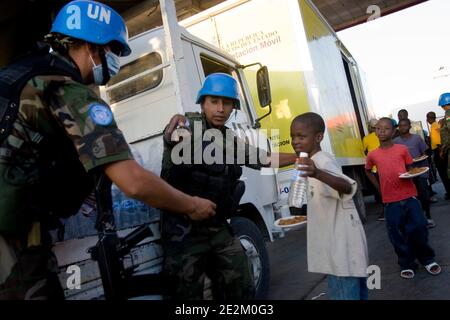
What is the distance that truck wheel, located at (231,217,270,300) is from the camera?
306 centimetres

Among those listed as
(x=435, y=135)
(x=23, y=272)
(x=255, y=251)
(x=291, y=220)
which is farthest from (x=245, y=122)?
(x=435, y=135)

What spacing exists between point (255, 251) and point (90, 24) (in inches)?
90.3

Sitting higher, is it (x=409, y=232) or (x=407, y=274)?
(x=409, y=232)

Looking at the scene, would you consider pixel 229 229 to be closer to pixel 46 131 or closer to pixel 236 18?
pixel 46 131

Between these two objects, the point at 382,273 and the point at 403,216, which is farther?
the point at 382,273

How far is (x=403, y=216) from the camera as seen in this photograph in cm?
355

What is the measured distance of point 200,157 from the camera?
221 centimetres

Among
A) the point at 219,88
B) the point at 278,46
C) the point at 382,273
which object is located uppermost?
the point at 278,46

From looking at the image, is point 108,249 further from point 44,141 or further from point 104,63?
point 104,63

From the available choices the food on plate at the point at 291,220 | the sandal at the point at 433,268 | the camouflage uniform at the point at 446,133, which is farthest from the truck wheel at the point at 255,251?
the camouflage uniform at the point at 446,133

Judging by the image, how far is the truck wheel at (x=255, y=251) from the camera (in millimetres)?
3057

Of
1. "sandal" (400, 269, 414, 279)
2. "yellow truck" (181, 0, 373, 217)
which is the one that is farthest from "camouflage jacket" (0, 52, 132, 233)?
"yellow truck" (181, 0, 373, 217)
